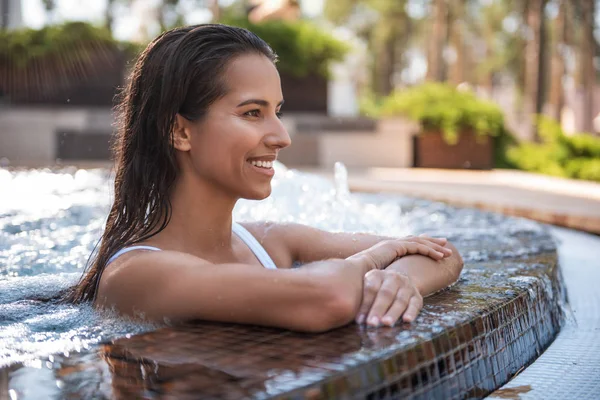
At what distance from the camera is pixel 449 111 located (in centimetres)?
1462

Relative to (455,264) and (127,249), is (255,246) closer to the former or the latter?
(127,249)

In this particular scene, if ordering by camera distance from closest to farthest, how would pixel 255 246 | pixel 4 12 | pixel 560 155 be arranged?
pixel 255 246
pixel 560 155
pixel 4 12

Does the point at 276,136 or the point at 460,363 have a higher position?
the point at 276,136

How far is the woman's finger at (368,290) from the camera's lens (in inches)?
75.8

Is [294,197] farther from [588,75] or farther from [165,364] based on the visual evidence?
[588,75]

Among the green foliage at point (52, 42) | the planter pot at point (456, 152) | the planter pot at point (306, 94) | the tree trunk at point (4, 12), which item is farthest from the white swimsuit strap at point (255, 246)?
the tree trunk at point (4, 12)

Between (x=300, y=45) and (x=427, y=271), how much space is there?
1314 centimetres

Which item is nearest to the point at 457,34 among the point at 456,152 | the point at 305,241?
the point at 456,152

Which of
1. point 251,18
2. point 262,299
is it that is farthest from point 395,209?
point 251,18

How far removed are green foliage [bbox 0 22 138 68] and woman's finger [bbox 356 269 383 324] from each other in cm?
1415

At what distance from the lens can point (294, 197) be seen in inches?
200

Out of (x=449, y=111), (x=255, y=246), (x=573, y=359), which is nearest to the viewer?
(x=573, y=359)

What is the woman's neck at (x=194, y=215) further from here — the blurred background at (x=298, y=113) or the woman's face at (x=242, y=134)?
the blurred background at (x=298, y=113)

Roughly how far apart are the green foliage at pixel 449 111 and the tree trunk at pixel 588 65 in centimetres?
1597
